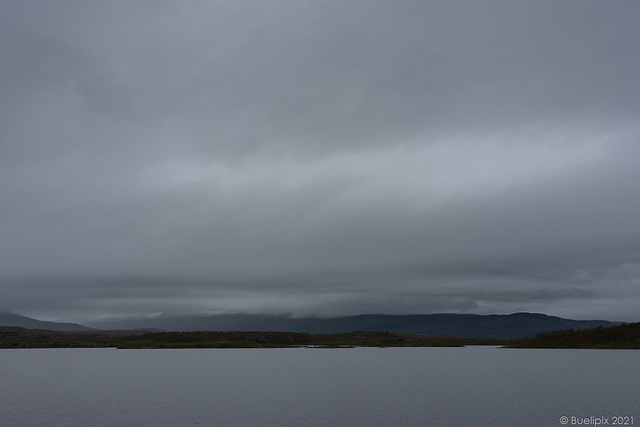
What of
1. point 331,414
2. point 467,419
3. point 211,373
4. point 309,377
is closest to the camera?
point 467,419

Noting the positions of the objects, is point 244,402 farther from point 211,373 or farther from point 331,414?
point 211,373

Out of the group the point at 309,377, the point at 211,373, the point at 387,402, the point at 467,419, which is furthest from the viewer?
the point at 211,373

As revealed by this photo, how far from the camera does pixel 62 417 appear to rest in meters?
46.4

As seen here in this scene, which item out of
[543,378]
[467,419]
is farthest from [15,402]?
[543,378]

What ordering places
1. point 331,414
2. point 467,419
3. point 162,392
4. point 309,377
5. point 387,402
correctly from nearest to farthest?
point 467,419, point 331,414, point 387,402, point 162,392, point 309,377

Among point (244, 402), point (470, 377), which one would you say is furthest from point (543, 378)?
point (244, 402)

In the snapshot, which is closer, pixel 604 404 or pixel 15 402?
pixel 604 404

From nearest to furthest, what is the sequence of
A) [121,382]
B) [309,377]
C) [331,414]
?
[331,414]
[121,382]
[309,377]

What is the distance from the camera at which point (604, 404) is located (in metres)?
50.8

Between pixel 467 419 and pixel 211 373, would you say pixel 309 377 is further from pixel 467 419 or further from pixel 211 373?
pixel 467 419

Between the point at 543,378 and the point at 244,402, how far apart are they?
49971 millimetres

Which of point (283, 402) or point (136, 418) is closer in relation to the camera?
point (136, 418)

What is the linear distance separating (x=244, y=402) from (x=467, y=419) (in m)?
24.0

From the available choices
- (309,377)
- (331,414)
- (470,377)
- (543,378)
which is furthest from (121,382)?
(543,378)
